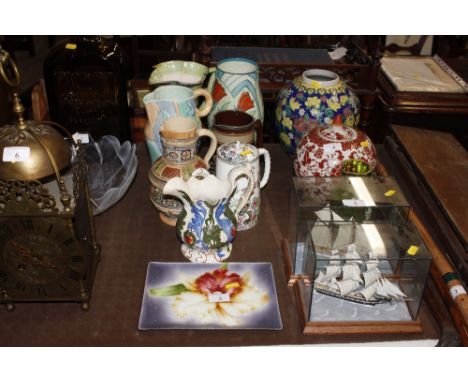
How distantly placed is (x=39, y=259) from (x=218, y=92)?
0.76 m

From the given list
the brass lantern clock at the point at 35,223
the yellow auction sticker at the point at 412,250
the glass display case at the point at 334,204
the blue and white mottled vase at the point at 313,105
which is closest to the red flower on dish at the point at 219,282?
the glass display case at the point at 334,204

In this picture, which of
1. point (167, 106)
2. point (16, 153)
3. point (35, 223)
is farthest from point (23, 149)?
point (167, 106)

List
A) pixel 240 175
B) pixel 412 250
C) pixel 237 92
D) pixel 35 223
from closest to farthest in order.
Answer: pixel 35 223, pixel 412 250, pixel 240 175, pixel 237 92

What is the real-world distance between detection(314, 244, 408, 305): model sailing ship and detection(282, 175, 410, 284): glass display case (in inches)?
2.8

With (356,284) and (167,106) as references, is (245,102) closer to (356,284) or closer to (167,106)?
(167,106)

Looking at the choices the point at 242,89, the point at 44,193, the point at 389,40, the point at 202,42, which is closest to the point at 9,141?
the point at 44,193

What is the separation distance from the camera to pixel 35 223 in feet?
3.28

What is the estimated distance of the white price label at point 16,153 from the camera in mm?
1007

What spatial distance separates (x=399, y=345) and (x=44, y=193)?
2.47ft

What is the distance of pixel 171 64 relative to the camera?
1.55m

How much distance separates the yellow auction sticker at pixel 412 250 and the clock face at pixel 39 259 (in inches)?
26.5

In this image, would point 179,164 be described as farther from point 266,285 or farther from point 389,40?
point 389,40

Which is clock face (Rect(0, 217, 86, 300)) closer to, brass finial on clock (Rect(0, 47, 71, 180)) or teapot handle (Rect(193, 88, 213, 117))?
brass finial on clock (Rect(0, 47, 71, 180))

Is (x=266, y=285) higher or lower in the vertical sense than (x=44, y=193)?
lower
